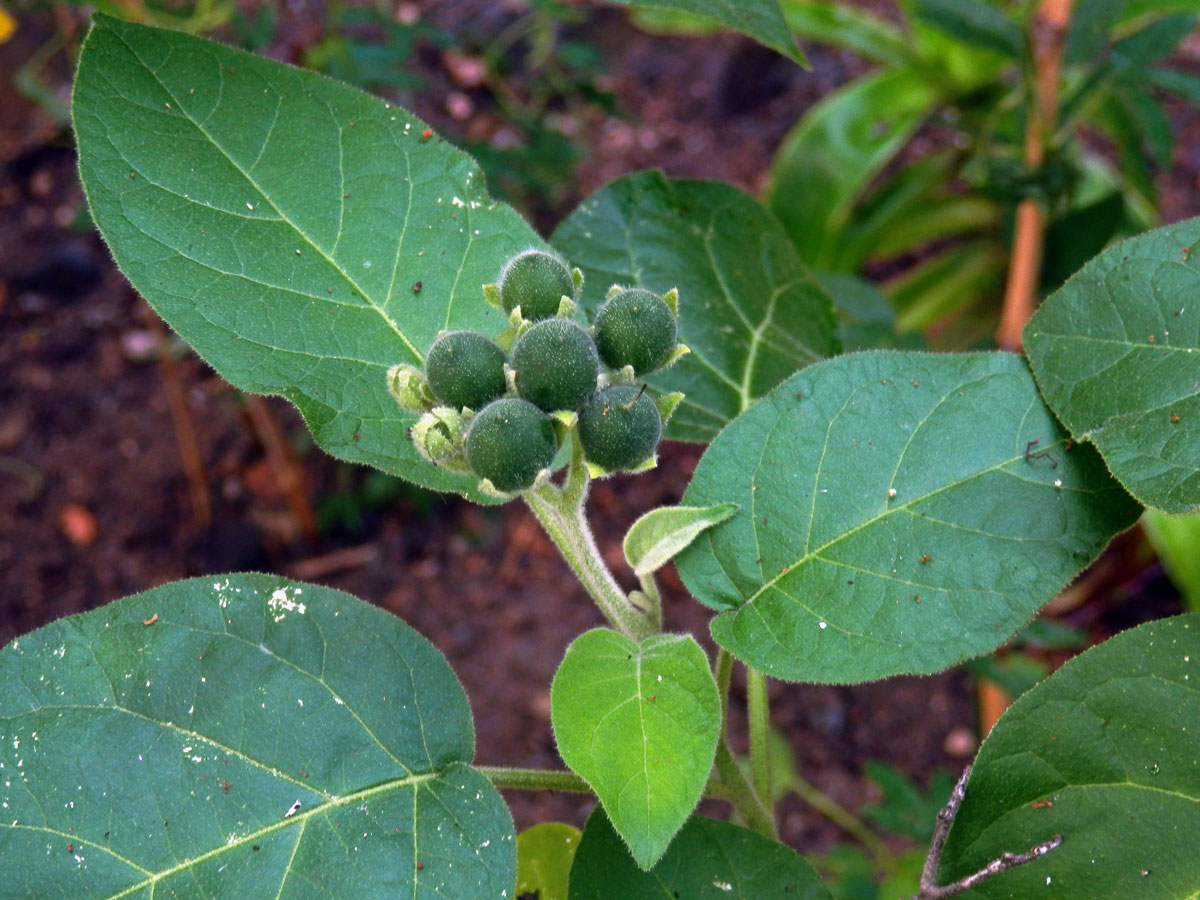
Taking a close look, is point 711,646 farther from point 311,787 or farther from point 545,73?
point 545,73

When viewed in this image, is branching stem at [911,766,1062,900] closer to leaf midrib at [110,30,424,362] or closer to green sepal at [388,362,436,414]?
green sepal at [388,362,436,414]

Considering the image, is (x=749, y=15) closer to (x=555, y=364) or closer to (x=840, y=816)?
(x=555, y=364)

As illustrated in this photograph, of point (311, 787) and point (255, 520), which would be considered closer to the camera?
point (311, 787)

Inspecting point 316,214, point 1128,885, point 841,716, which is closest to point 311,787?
point 316,214

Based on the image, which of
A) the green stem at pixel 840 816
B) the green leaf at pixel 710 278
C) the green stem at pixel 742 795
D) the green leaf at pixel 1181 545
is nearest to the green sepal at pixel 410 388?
the green leaf at pixel 710 278

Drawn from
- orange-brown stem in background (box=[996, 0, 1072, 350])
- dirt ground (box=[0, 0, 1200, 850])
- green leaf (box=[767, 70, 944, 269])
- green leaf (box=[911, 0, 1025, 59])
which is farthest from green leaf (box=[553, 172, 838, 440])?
green leaf (box=[767, 70, 944, 269])

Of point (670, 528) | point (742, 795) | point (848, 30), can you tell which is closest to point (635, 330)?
point (670, 528)
